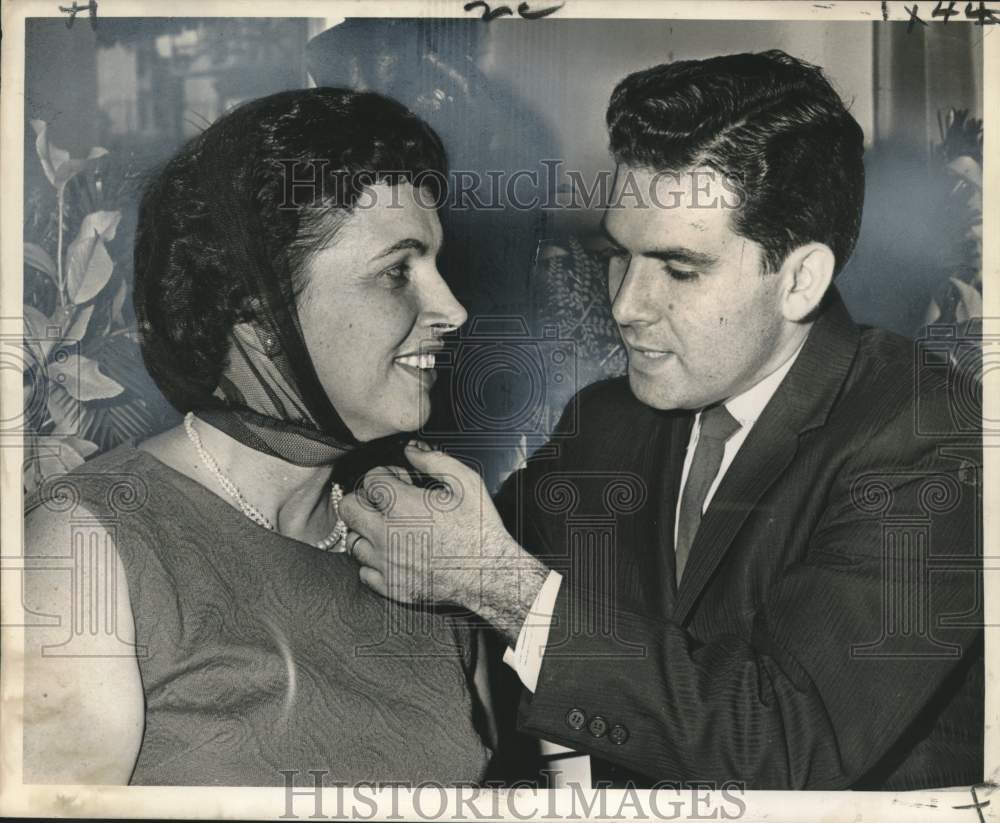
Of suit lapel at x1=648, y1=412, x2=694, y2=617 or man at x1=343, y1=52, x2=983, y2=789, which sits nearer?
man at x1=343, y1=52, x2=983, y2=789

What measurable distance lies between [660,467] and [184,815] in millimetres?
1036

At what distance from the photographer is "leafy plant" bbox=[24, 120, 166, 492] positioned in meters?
2.12

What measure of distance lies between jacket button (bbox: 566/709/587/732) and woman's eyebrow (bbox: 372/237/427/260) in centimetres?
82

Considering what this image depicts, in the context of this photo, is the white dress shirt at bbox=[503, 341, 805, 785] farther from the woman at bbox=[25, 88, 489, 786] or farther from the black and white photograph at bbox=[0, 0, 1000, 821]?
the woman at bbox=[25, 88, 489, 786]

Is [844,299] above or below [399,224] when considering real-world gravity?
below

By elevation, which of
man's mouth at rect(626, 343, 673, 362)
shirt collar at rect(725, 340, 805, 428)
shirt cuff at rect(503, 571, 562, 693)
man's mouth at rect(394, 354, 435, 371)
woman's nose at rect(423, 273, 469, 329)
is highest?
woman's nose at rect(423, 273, 469, 329)

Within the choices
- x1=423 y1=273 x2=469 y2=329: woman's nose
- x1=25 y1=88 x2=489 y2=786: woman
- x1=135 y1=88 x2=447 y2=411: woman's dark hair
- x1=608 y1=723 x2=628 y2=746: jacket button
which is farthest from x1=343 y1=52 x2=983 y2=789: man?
x1=135 y1=88 x2=447 y2=411: woman's dark hair

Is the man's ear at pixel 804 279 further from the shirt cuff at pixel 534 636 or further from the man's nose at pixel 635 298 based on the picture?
the shirt cuff at pixel 534 636

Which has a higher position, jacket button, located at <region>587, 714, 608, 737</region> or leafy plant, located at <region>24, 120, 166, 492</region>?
leafy plant, located at <region>24, 120, 166, 492</region>

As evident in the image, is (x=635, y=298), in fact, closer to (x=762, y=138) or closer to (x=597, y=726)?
(x=762, y=138)

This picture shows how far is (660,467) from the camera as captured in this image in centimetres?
210

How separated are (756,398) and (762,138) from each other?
445mm

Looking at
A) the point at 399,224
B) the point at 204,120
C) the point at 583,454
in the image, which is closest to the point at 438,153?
the point at 399,224

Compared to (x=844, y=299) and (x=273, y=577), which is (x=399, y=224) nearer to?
(x=273, y=577)
